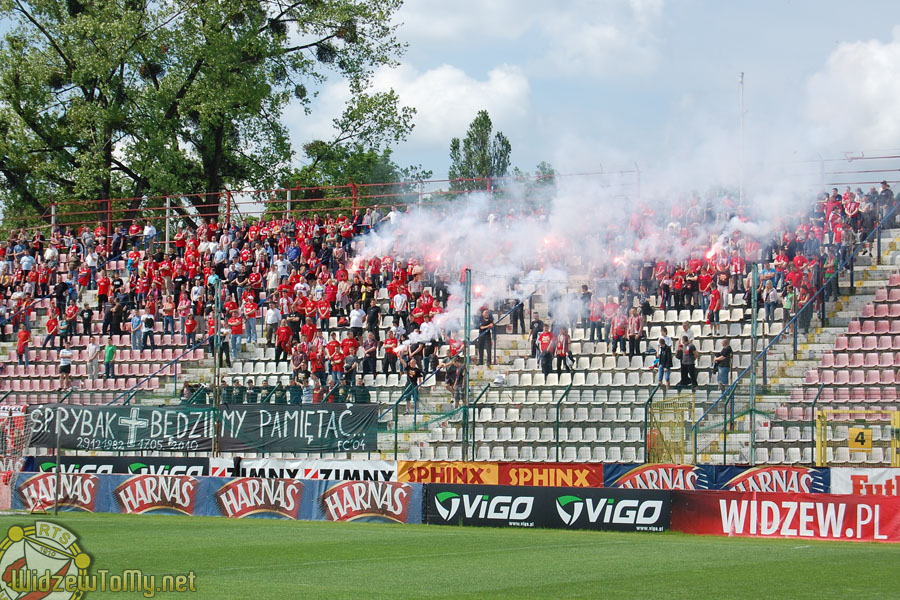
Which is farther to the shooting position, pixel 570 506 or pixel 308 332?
pixel 308 332

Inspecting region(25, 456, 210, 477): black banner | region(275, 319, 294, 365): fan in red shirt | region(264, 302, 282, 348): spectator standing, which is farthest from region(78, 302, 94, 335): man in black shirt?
region(25, 456, 210, 477): black banner

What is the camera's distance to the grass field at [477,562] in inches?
503

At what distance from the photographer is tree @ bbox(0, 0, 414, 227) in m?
49.1

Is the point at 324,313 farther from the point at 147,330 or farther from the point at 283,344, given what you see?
the point at 147,330

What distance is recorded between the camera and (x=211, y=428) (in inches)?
1094

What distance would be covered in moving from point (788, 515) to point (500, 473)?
671 cm

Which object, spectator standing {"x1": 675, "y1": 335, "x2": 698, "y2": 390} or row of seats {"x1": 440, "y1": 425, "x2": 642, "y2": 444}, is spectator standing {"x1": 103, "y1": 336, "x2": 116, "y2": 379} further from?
spectator standing {"x1": 675, "y1": 335, "x2": 698, "y2": 390}

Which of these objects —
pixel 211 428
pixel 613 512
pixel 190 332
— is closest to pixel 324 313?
pixel 190 332

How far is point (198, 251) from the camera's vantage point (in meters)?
39.2

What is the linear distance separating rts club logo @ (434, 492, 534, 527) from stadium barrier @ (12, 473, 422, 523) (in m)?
0.70

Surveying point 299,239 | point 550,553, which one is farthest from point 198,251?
point 550,553

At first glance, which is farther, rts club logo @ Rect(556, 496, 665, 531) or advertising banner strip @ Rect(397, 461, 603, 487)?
advertising banner strip @ Rect(397, 461, 603, 487)

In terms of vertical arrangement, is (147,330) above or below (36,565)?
above

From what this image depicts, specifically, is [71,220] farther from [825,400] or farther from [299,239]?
[825,400]
